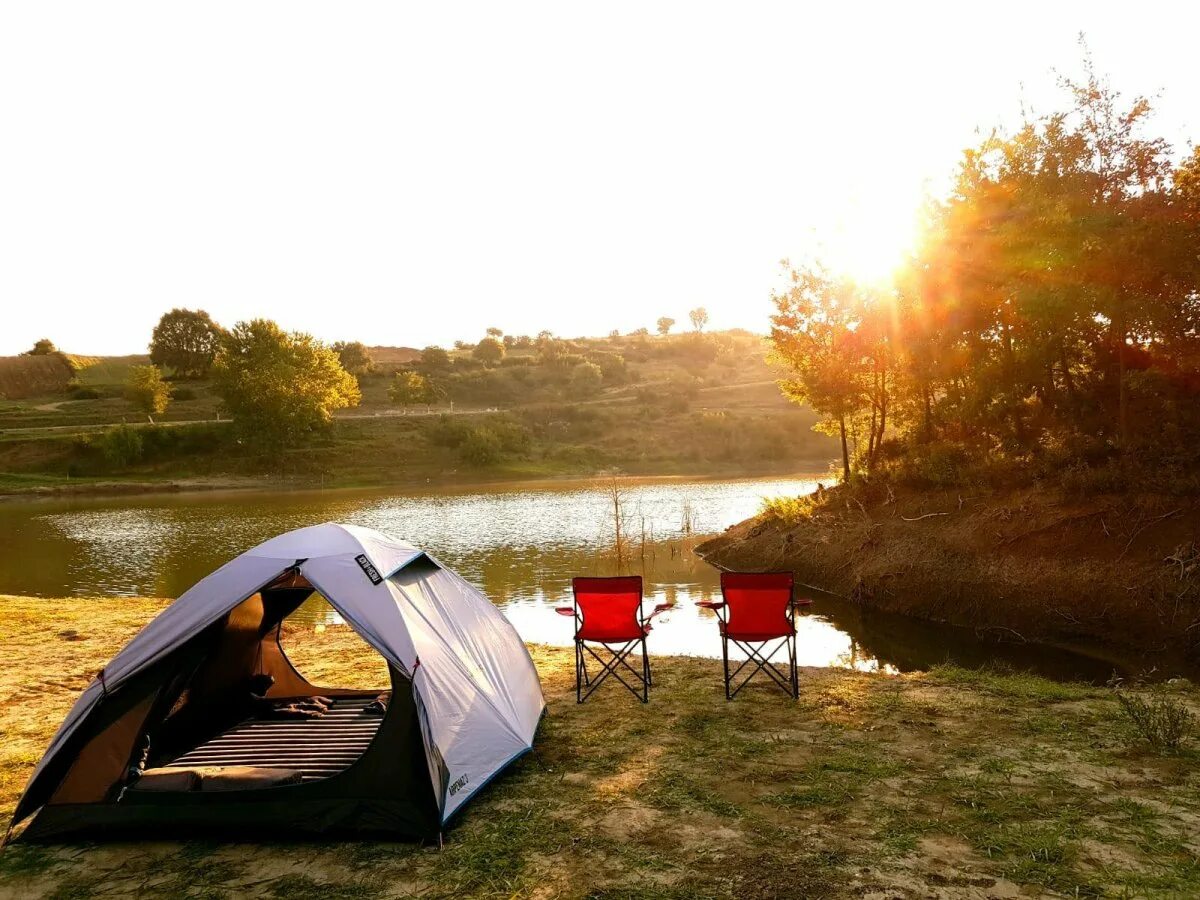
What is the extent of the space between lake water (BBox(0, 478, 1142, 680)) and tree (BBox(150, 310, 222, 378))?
37.0 meters

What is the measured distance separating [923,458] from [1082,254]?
6.34m

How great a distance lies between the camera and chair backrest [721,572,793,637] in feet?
24.7

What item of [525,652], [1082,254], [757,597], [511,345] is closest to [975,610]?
[1082,254]

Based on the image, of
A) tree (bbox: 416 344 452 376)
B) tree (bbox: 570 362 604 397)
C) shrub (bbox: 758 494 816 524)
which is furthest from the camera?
tree (bbox: 416 344 452 376)

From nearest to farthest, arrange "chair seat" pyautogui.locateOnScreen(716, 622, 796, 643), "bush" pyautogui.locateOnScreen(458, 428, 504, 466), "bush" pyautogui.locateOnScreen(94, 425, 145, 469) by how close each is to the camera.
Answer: "chair seat" pyautogui.locateOnScreen(716, 622, 796, 643) < "bush" pyautogui.locateOnScreen(94, 425, 145, 469) < "bush" pyautogui.locateOnScreen(458, 428, 504, 466)

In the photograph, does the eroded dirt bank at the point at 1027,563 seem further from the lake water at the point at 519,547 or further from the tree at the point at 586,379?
the tree at the point at 586,379

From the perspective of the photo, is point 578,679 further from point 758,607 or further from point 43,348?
point 43,348

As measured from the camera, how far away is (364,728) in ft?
21.7

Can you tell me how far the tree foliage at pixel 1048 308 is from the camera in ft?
41.5

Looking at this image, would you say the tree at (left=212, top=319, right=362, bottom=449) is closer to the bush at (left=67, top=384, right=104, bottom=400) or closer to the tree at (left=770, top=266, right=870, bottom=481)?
the bush at (left=67, top=384, right=104, bottom=400)

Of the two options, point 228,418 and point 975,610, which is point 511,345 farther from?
point 975,610

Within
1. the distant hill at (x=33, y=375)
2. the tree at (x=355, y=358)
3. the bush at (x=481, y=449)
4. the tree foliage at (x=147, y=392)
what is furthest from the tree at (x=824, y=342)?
the distant hill at (x=33, y=375)

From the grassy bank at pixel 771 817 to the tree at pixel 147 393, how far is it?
200 ft

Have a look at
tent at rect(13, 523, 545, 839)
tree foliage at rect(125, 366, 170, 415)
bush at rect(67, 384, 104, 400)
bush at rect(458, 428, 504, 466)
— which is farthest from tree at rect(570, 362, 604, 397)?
tent at rect(13, 523, 545, 839)
